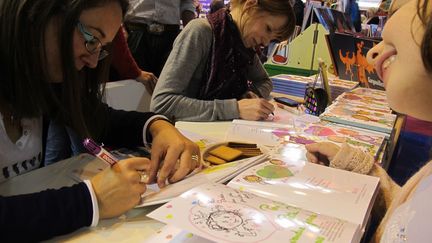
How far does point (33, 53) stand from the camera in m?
0.70

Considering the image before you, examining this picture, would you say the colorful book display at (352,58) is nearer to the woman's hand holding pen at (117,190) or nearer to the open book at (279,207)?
the open book at (279,207)

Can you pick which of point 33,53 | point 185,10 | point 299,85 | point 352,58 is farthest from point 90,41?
point 185,10

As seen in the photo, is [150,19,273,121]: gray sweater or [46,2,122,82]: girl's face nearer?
[46,2,122,82]: girl's face

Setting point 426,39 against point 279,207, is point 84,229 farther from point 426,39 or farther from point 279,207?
point 426,39

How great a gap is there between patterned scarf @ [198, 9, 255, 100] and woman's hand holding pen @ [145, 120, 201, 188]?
0.52 metres

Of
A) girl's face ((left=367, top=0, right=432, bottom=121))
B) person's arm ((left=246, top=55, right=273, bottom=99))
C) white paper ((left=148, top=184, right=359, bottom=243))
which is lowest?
white paper ((left=148, top=184, right=359, bottom=243))

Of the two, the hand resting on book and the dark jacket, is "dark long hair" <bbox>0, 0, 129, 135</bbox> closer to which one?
the dark jacket

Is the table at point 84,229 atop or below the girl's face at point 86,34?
below

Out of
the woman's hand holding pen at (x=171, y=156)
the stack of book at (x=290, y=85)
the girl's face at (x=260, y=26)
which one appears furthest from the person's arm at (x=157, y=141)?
the stack of book at (x=290, y=85)

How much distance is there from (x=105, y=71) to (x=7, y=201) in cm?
50

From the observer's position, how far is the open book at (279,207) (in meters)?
0.49

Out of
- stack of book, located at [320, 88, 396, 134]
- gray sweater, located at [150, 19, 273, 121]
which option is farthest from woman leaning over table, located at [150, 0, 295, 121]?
stack of book, located at [320, 88, 396, 134]

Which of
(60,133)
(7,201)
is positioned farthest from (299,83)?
(7,201)

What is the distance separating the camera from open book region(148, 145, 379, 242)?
0.49 meters
